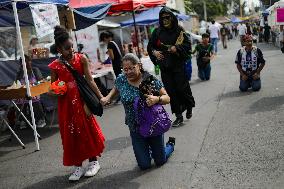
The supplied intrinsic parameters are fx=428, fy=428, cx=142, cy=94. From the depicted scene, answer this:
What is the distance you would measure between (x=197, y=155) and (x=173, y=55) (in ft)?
6.61

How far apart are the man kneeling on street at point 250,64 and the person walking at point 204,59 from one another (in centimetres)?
267

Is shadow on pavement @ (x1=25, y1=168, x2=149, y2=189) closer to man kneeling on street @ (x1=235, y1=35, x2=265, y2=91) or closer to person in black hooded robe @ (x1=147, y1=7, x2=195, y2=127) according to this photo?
person in black hooded robe @ (x1=147, y1=7, x2=195, y2=127)

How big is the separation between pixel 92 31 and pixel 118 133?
952cm

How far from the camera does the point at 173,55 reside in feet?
22.8

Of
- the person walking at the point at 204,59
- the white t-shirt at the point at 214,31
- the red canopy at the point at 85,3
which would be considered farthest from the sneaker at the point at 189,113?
the white t-shirt at the point at 214,31

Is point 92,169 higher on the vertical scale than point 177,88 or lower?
lower

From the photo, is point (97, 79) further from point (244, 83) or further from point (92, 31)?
point (92, 31)

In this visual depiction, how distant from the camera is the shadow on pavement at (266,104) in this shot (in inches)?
307

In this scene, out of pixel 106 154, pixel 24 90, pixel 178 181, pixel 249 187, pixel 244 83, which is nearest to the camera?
pixel 249 187

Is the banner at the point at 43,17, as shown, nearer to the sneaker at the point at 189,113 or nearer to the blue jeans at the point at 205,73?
the sneaker at the point at 189,113

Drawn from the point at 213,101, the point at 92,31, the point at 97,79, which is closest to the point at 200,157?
the point at 213,101

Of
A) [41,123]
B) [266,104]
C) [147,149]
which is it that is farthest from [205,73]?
[147,149]

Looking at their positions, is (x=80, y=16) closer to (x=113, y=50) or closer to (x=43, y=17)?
(x=113, y=50)

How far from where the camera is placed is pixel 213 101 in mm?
9172
